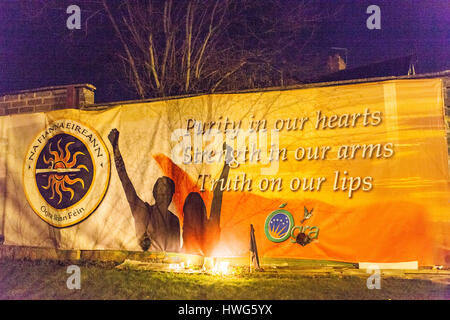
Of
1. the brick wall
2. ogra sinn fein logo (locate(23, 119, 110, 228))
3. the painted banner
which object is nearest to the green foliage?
the painted banner

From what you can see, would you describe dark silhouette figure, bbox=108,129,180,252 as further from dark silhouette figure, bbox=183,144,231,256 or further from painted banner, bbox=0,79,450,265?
dark silhouette figure, bbox=183,144,231,256

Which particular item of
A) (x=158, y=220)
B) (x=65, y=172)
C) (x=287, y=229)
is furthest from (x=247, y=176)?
(x=65, y=172)

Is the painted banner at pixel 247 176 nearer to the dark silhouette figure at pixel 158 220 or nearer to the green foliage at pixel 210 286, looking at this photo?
the dark silhouette figure at pixel 158 220

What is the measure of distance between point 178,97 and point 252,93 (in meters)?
1.36

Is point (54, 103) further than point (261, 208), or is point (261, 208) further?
point (54, 103)

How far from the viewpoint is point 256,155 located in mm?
6469

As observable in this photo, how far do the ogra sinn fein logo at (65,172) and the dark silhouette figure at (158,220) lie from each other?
2.72ft

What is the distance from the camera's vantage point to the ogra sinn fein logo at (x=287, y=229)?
6.14m

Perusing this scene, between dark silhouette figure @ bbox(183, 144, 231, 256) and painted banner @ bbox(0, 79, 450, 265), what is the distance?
2 cm

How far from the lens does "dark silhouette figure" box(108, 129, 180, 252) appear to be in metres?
6.70

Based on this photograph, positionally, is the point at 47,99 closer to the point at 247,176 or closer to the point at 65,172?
the point at 65,172
